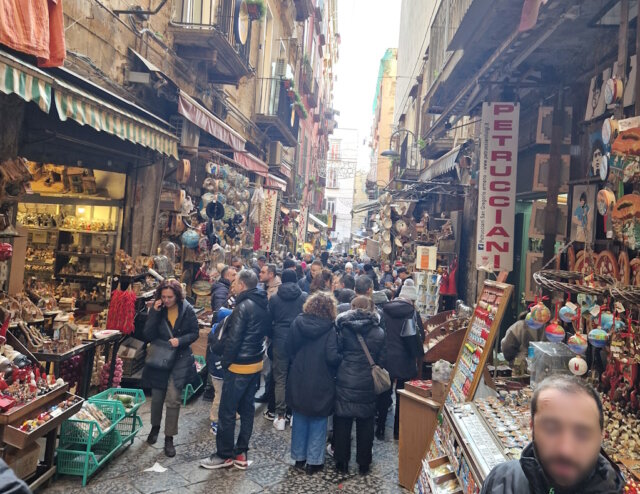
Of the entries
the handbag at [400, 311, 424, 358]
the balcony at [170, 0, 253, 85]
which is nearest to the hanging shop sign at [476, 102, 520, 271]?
the handbag at [400, 311, 424, 358]

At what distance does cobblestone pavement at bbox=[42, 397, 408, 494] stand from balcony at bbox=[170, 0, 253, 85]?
7247 millimetres

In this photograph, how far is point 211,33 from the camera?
9.88 meters

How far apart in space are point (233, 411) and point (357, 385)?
129 cm

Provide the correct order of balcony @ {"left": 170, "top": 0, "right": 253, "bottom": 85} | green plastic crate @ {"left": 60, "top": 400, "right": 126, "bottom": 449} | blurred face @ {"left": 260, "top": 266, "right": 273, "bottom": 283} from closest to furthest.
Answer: green plastic crate @ {"left": 60, "top": 400, "right": 126, "bottom": 449} → blurred face @ {"left": 260, "top": 266, "right": 273, "bottom": 283} → balcony @ {"left": 170, "top": 0, "right": 253, "bottom": 85}

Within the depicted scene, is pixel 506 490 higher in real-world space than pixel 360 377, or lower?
higher

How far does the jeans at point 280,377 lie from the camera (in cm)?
674

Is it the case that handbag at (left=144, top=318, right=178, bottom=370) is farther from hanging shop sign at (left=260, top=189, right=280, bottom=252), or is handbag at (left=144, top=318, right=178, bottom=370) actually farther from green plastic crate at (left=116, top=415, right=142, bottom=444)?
hanging shop sign at (left=260, top=189, right=280, bottom=252)

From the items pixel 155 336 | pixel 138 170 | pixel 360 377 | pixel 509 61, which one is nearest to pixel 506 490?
pixel 360 377

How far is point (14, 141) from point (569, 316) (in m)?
6.02

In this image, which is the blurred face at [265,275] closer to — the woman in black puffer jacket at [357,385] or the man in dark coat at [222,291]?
the man in dark coat at [222,291]

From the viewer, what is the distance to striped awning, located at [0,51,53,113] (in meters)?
4.25

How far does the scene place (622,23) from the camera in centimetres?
409

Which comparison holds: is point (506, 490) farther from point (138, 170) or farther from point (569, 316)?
point (138, 170)

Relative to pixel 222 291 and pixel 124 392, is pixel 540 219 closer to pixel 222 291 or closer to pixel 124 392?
pixel 222 291
